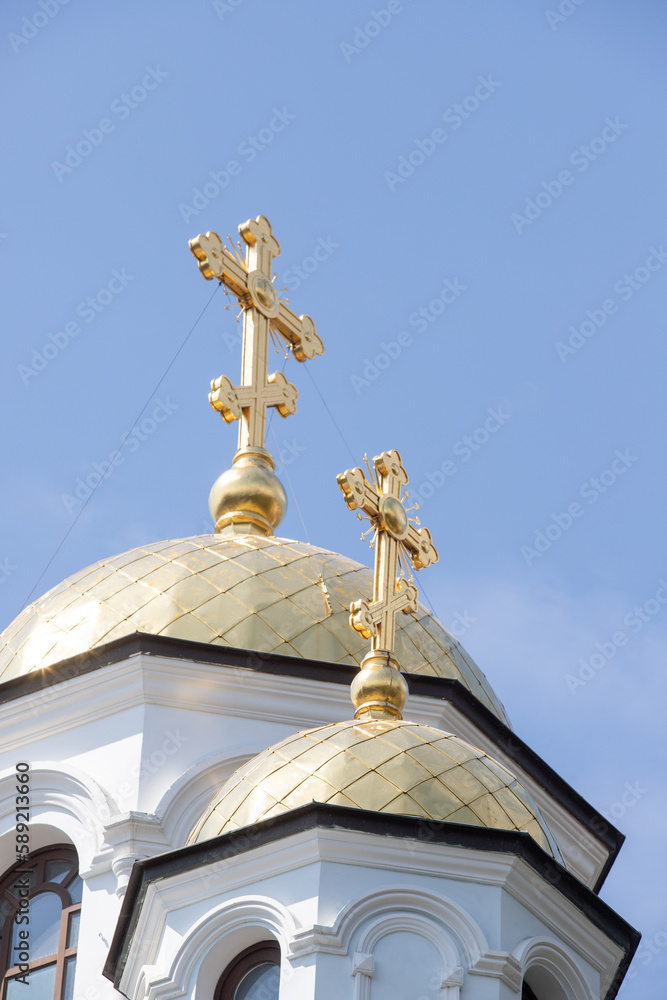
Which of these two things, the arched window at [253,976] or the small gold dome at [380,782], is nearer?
the arched window at [253,976]

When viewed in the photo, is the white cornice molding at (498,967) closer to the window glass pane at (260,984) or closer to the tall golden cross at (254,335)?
the window glass pane at (260,984)

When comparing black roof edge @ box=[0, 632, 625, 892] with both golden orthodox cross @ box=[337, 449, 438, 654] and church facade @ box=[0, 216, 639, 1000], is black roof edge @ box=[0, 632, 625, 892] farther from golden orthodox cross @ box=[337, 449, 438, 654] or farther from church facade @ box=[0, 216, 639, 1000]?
golden orthodox cross @ box=[337, 449, 438, 654]

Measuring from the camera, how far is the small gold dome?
11383 millimetres

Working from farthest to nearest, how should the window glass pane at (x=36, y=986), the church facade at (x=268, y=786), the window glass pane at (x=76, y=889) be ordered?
the window glass pane at (x=76, y=889), the window glass pane at (x=36, y=986), the church facade at (x=268, y=786)

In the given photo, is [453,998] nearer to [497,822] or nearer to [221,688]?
[497,822]

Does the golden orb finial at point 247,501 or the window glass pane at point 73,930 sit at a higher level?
the golden orb finial at point 247,501

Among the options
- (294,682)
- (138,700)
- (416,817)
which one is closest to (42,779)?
(138,700)

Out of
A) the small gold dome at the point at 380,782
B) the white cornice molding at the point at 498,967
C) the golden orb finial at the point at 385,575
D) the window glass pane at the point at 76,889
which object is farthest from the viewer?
the window glass pane at the point at 76,889

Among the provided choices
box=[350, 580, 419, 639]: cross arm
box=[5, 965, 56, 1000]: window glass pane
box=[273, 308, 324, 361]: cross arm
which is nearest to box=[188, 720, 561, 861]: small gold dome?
box=[350, 580, 419, 639]: cross arm

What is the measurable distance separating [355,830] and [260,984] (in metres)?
0.92

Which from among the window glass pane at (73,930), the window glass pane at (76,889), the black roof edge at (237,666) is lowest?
the window glass pane at (73,930)

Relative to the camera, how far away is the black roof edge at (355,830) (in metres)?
11.1

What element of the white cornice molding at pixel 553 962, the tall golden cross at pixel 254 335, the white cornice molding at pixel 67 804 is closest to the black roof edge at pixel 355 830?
the white cornice molding at pixel 553 962

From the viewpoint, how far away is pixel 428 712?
14.1m
